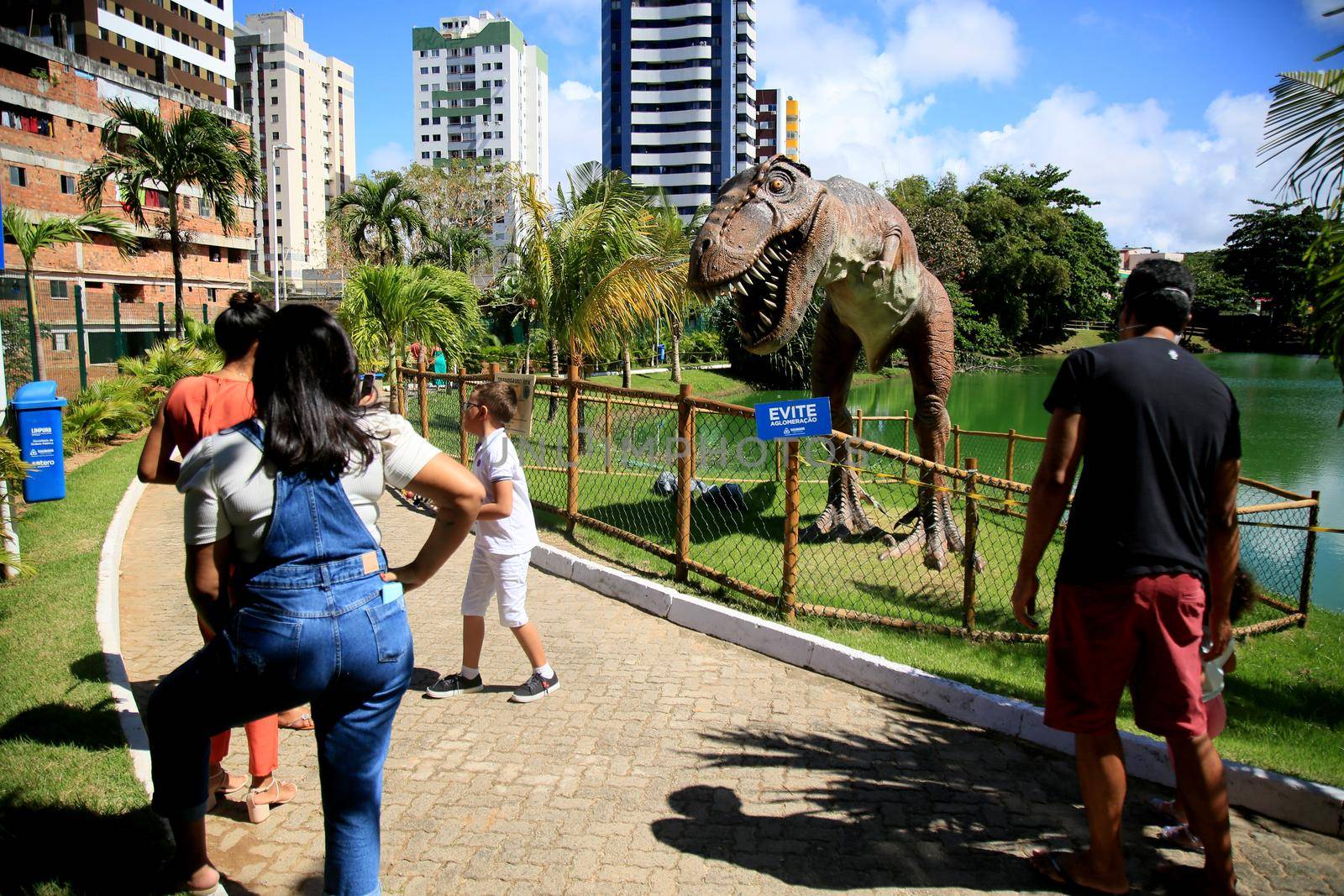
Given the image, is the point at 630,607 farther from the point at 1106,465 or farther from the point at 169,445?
the point at 1106,465

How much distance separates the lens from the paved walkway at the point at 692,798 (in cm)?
329

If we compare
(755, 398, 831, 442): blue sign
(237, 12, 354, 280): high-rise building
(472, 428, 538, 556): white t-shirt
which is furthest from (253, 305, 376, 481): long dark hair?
(237, 12, 354, 280): high-rise building

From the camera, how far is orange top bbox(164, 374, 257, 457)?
352cm

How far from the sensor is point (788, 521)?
6.03 m

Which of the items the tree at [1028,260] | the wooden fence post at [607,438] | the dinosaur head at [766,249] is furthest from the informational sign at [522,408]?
the tree at [1028,260]

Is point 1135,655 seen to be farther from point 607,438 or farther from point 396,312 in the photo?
point 396,312

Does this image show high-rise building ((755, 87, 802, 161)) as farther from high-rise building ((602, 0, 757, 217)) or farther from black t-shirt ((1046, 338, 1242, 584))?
black t-shirt ((1046, 338, 1242, 584))

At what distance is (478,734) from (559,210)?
470 inches

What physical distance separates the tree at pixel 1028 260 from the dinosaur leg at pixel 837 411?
45.7m

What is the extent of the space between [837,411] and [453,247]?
38.9 m

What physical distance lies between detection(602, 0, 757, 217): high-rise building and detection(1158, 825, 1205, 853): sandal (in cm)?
9212

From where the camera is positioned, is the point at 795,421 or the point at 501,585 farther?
the point at 795,421

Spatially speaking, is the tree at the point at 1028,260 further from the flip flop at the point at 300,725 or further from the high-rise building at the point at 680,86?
the flip flop at the point at 300,725

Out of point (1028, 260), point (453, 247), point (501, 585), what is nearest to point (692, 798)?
point (501, 585)
